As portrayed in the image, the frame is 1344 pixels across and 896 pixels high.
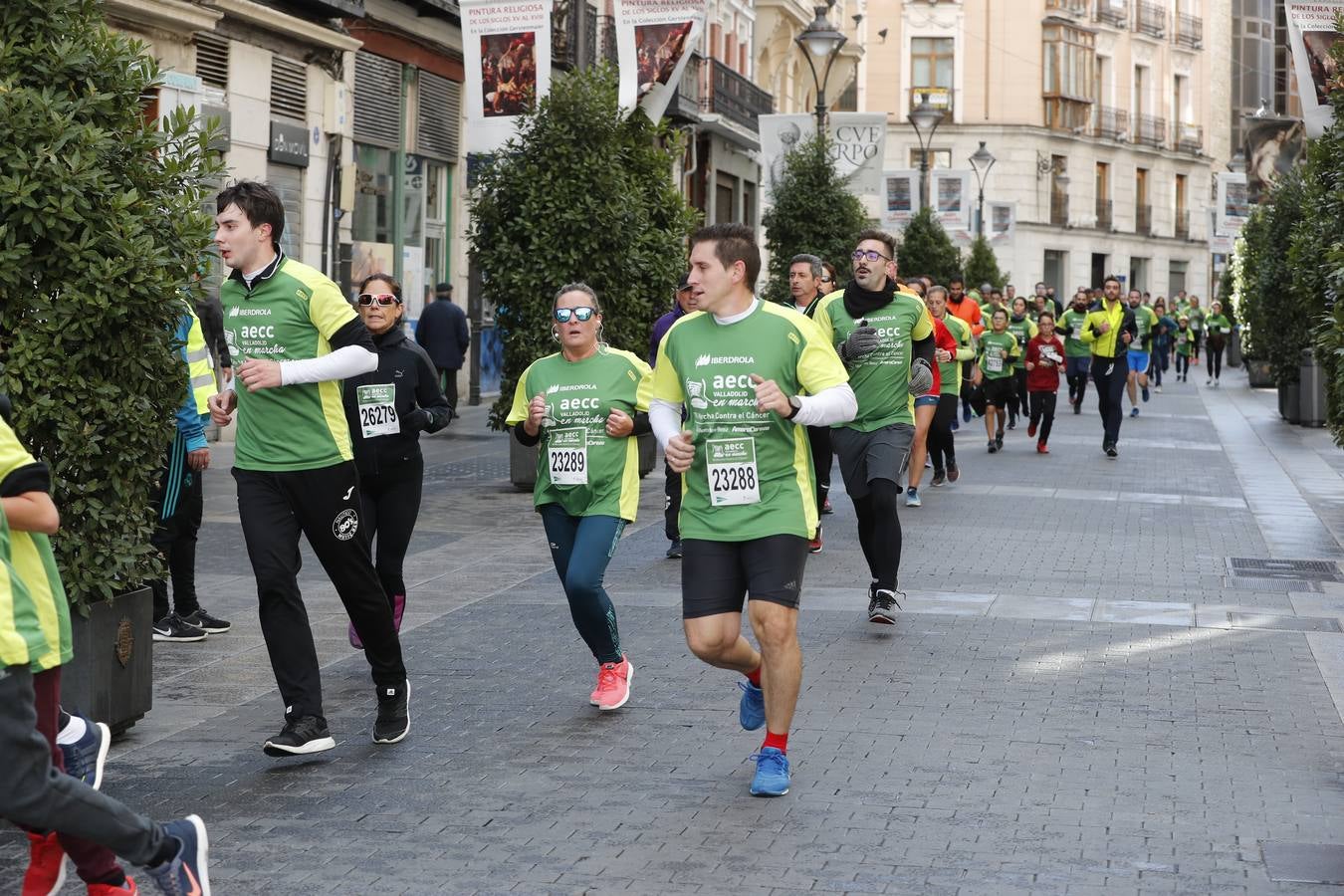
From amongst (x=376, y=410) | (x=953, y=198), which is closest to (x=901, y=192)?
(x=953, y=198)

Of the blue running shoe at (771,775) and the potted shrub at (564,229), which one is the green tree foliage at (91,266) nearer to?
the blue running shoe at (771,775)

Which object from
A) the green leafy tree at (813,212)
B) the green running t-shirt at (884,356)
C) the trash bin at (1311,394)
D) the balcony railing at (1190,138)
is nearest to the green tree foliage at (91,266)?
the green running t-shirt at (884,356)

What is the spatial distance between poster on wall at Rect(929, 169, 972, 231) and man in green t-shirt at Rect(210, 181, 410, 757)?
131 ft

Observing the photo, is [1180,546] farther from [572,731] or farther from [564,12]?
[564,12]

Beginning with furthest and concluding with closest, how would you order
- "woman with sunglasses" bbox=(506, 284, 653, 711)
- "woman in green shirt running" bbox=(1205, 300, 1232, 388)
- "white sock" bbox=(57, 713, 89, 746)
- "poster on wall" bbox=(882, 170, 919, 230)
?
1. "woman in green shirt running" bbox=(1205, 300, 1232, 388)
2. "poster on wall" bbox=(882, 170, 919, 230)
3. "woman with sunglasses" bbox=(506, 284, 653, 711)
4. "white sock" bbox=(57, 713, 89, 746)

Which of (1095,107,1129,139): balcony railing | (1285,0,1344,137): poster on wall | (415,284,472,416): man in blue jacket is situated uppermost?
(1095,107,1129,139): balcony railing

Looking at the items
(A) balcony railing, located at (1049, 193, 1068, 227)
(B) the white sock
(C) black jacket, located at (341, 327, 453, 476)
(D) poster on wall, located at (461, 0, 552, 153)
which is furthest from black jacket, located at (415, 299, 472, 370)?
(A) balcony railing, located at (1049, 193, 1068, 227)

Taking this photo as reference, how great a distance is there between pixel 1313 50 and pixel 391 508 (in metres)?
10.1

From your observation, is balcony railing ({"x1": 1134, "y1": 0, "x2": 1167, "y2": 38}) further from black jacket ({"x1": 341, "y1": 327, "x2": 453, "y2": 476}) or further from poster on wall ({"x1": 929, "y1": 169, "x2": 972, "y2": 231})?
black jacket ({"x1": 341, "y1": 327, "x2": 453, "y2": 476})

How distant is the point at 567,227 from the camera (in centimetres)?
1706

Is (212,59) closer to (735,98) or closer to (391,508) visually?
(391,508)

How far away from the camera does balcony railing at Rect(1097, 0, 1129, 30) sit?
74188 millimetres

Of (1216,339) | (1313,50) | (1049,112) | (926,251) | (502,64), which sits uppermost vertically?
(1049,112)

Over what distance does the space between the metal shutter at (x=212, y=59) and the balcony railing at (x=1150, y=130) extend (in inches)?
2296
